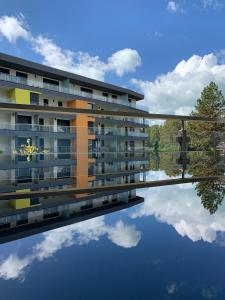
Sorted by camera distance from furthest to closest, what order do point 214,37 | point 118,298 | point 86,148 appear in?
point 214,37 < point 86,148 < point 118,298

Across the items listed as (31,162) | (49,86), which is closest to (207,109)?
(49,86)

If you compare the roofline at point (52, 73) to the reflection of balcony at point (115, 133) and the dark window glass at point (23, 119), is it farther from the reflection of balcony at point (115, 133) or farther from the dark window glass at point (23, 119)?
the reflection of balcony at point (115, 133)

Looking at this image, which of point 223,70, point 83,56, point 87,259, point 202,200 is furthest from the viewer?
point 83,56

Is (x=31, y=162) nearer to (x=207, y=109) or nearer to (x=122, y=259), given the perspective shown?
(x=122, y=259)

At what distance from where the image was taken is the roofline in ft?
70.0

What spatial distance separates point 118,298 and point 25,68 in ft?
77.7

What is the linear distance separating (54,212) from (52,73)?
74.9ft

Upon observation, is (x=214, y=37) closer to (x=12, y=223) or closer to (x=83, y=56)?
(x=83, y=56)

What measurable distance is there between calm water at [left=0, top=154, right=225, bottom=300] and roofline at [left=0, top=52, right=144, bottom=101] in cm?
2046

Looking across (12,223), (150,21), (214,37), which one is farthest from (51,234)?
(214,37)

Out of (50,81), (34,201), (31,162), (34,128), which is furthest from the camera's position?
(50,81)

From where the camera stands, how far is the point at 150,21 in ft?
89.0

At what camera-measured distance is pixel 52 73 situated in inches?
971

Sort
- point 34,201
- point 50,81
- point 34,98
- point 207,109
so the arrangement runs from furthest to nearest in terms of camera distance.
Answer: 1. point 207,109
2. point 50,81
3. point 34,98
4. point 34,201
